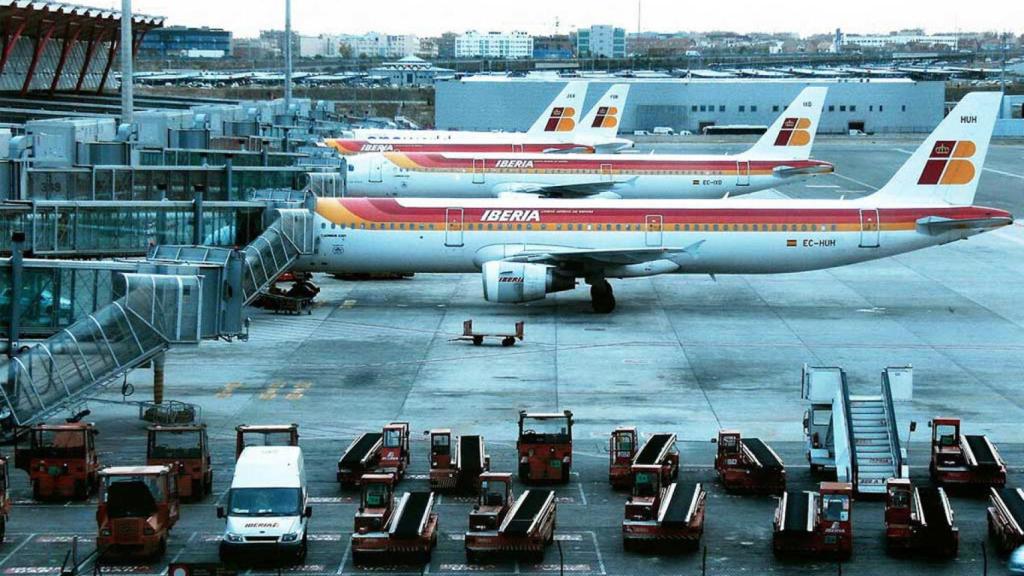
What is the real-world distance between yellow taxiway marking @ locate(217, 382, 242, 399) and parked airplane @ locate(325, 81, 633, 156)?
60695 millimetres

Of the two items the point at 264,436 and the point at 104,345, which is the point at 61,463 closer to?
the point at 104,345

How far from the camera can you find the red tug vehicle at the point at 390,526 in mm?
32375

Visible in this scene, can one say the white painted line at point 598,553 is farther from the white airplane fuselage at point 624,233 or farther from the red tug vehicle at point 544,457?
the white airplane fuselage at point 624,233

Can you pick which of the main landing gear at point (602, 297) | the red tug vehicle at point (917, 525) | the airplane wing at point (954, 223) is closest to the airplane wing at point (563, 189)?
the main landing gear at point (602, 297)

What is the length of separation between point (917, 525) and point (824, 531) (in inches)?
82.1

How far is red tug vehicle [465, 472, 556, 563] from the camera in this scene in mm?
32562

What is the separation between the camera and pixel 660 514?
111 feet

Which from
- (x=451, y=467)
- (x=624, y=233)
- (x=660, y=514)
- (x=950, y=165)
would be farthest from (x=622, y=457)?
(x=950, y=165)

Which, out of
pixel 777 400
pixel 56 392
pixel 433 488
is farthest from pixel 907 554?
pixel 56 392

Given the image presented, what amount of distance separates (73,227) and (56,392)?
45.9 ft

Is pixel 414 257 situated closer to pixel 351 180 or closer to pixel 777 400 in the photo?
pixel 777 400

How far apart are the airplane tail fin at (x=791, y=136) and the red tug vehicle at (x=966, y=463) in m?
62.3

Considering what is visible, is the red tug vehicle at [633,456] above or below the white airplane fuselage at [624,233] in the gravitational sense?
below

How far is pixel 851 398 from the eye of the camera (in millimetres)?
40625
